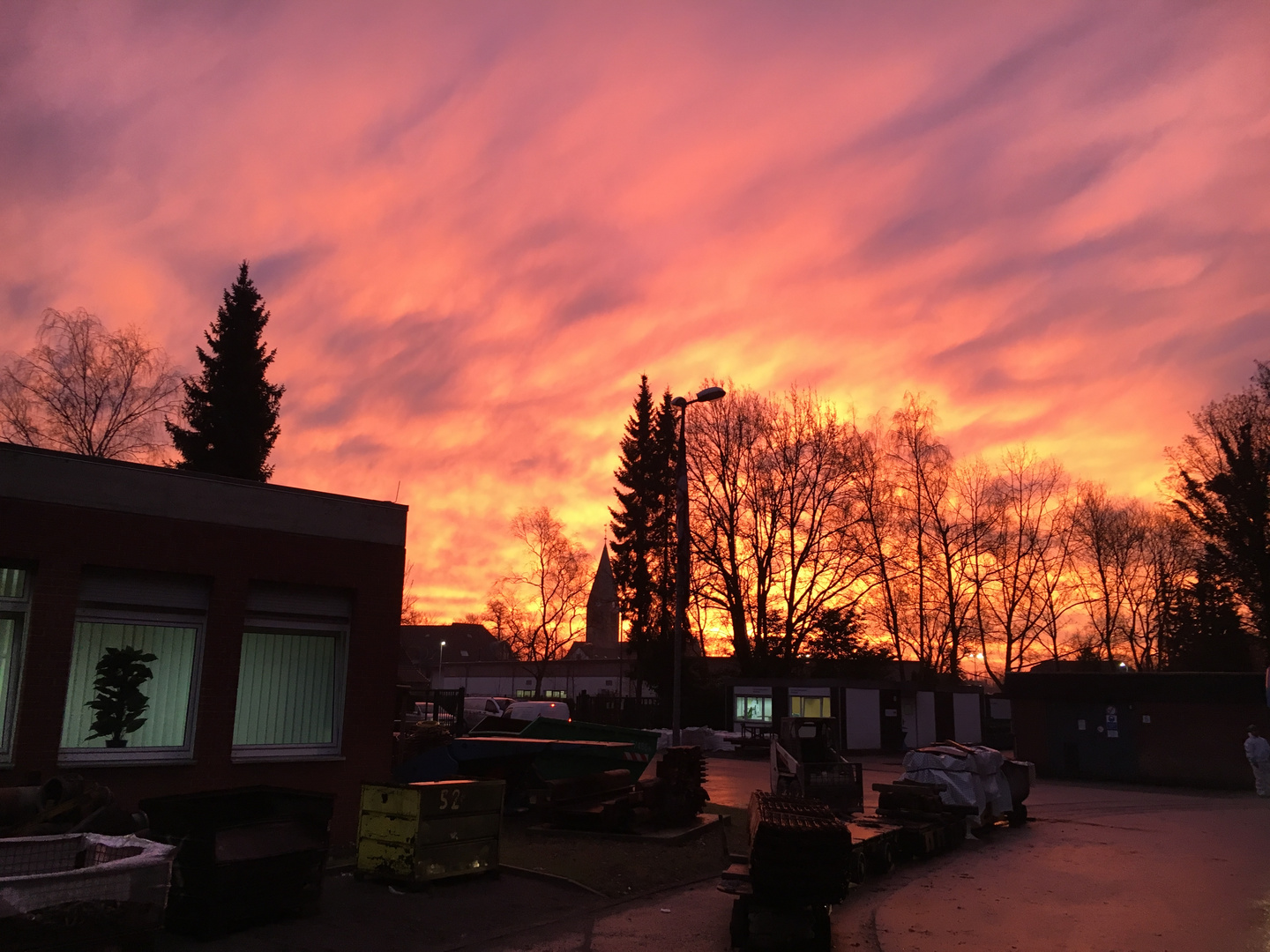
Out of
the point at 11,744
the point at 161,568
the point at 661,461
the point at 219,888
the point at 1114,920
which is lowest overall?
the point at 1114,920

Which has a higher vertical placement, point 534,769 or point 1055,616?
point 1055,616

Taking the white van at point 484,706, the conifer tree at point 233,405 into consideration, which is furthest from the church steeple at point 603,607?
the conifer tree at point 233,405

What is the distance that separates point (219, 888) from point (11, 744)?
4050mm

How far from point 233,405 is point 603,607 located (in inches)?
2409

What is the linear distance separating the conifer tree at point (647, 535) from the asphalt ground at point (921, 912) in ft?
119

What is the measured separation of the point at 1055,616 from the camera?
5725 cm

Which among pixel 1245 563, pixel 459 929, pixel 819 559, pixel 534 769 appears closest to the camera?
pixel 459 929

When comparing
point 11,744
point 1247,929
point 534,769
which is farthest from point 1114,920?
point 11,744

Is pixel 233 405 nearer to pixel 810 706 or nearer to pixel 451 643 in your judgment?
pixel 810 706

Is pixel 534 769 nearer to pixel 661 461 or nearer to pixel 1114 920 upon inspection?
pixel 1114 920

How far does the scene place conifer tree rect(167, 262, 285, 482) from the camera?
122 ft

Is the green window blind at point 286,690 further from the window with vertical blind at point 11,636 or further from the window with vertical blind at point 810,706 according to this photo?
the window with vertical blind at point 810,706

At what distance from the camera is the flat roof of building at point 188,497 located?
1131 cm

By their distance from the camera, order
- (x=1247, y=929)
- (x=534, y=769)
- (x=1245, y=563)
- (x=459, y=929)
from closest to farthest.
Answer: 1. (x=459, y=929)
2. (x=1247, y=929)
3. (x=534, y=769)
4. (x=1245, y=563)
